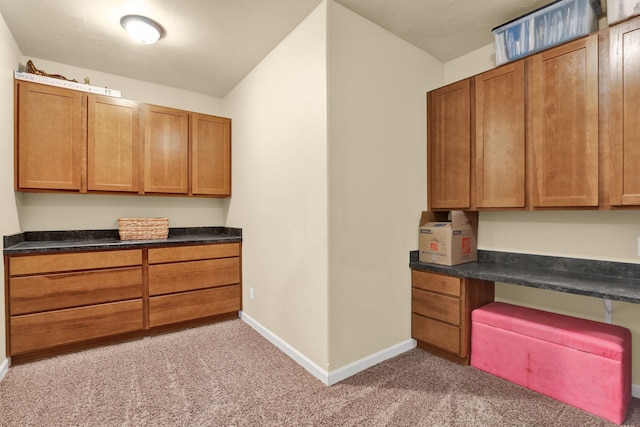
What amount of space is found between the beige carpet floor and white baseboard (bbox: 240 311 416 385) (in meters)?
0.05

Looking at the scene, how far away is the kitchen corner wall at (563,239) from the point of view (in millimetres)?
1979

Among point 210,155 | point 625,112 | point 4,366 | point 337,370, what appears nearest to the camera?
point 625,112

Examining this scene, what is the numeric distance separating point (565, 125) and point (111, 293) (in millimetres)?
3841

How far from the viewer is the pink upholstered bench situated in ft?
5.57

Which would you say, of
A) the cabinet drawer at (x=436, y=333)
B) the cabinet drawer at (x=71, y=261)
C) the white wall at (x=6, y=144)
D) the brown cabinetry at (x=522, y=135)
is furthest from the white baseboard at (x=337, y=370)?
the white wall at (x=6, y=144)

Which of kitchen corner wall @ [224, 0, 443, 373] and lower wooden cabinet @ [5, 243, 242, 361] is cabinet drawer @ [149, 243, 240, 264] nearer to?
lower wooden cabinet @ [5, 243, 242, 361]

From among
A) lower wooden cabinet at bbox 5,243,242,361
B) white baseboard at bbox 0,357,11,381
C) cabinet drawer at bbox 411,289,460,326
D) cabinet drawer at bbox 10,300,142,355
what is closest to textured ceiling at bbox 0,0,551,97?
lower wooden cabinet at bbox 5,243,242,361

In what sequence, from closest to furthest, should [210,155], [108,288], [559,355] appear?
[559,355], [108,288], [210,155]

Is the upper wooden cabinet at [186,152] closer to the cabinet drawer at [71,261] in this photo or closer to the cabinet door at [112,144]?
the cabinet door at [112,144]

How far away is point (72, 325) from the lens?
2561mm

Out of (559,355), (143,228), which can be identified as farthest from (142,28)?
(559,355)

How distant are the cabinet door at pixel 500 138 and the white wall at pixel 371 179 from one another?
0.50 meters

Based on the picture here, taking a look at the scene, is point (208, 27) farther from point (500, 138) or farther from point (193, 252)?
point (500, 138)

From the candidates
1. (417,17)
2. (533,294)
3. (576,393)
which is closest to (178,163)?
(417,17)
